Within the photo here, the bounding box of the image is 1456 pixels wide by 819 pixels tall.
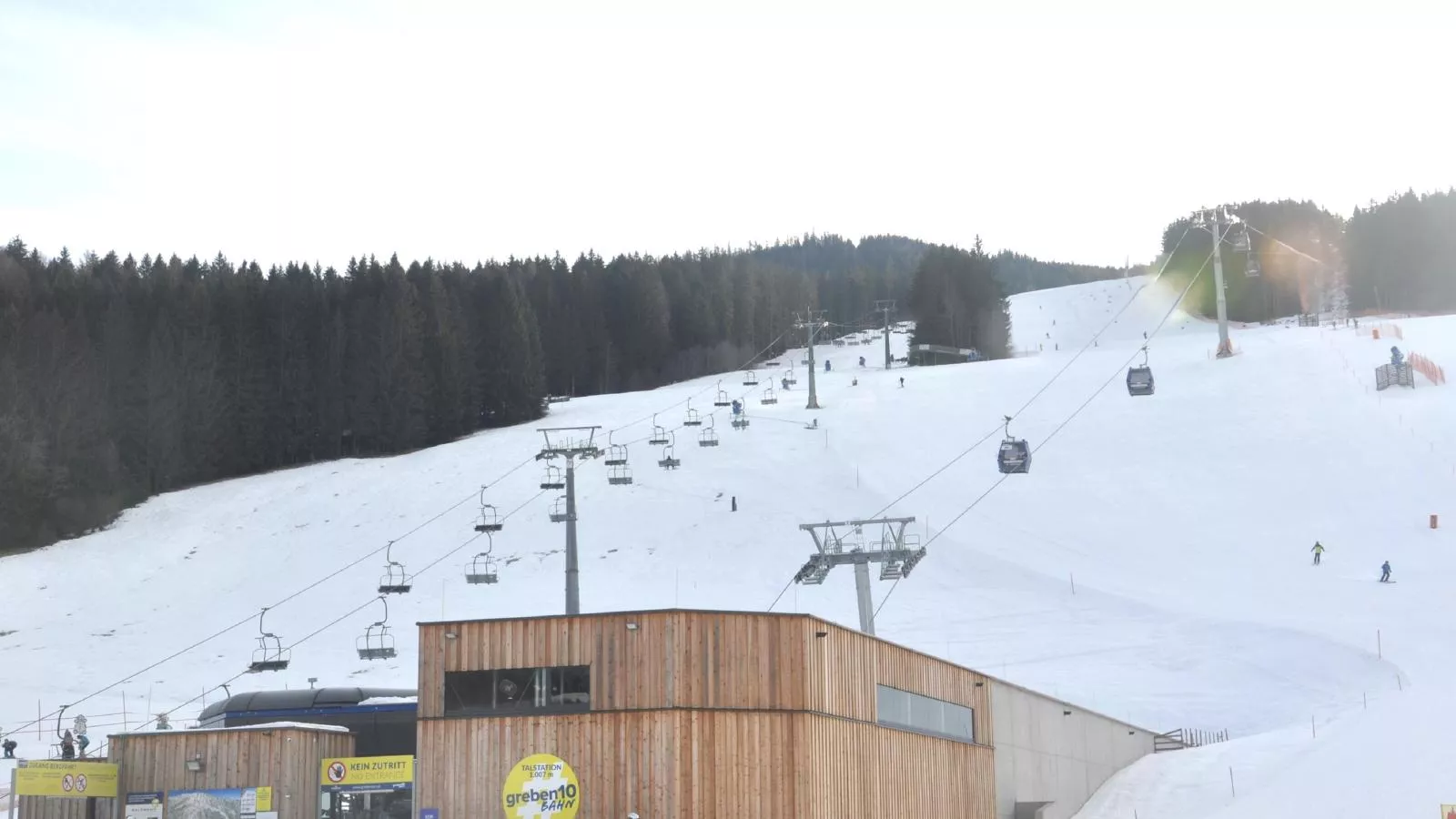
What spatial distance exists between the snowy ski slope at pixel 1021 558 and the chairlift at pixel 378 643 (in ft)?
3.04

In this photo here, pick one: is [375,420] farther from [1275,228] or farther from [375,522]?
[1275,228]

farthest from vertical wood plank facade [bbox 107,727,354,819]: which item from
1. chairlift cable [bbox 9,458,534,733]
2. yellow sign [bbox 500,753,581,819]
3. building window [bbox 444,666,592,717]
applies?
chairlift cable [bbox 9,458,534,733]

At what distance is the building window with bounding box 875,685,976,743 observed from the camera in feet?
82.1

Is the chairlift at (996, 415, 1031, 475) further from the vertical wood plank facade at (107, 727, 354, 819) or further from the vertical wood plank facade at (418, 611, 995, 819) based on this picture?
the vertical wood plank facade at (107, 727, 354, 819)

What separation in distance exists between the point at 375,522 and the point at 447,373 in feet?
84.6

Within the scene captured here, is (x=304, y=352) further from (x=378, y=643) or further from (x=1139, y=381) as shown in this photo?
(x=1139, y=381)

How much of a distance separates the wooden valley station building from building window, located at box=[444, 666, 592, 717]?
0.08 ft

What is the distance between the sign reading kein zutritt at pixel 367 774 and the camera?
24.2 m

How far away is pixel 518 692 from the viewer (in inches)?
886

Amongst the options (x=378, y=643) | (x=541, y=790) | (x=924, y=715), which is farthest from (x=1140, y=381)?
(x=541, y=790)

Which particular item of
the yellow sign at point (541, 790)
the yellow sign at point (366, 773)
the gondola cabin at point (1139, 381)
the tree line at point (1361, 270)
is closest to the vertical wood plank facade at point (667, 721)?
the yellow sign at point (541, 790)

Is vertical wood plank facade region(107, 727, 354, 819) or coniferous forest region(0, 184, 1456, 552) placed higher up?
coniferous forest region(0, 184, 1456, 552)

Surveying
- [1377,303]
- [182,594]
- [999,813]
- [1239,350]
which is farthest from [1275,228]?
[999,813]

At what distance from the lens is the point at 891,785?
24.6 m
